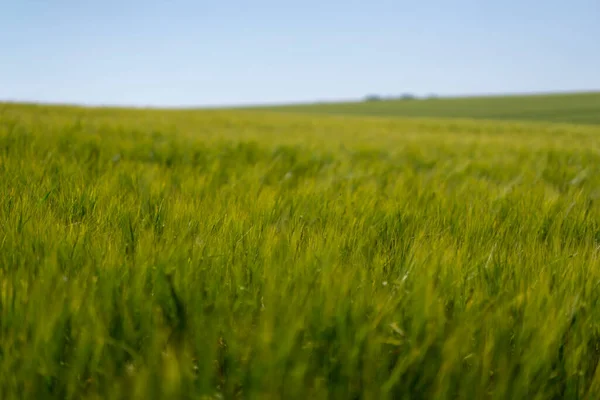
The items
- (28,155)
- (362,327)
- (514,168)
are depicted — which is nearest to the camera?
(362,327)

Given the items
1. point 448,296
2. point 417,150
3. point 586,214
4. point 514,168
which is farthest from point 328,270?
point 417,150

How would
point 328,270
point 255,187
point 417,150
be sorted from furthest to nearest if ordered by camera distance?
point 417,150, point 255,187, point 328,270

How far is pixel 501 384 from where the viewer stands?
0.76 meters

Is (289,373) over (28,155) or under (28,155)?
under

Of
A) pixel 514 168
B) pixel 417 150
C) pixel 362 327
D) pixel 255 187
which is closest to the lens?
pixel 362 327

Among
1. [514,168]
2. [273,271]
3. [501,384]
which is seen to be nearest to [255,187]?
[273,271]

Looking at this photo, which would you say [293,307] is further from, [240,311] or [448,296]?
[448,296]

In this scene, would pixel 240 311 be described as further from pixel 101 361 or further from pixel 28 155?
pixel 28 155

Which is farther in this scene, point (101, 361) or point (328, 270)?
point (328, 270)

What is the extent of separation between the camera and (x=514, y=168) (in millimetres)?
3496

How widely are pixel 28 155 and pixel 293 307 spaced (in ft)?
7.14

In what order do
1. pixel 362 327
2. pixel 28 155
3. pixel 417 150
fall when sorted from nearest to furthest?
pixel 362 327, pixel 28 155, pixel 417 150

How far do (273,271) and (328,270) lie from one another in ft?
0.34

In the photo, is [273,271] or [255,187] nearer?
[273,271]
